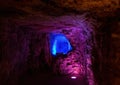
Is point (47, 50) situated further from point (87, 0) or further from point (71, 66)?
point (87, 0)

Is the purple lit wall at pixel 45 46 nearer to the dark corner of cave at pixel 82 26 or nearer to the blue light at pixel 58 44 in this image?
the dark corner of cave at pixel 82 26

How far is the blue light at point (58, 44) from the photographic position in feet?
20.8

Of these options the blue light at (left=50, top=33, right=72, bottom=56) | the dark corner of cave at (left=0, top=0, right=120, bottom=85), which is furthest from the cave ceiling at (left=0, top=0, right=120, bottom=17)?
the blue light at (left=50, top=33, right=72, bottom=56)

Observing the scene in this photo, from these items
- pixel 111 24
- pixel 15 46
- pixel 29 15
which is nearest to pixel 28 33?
pixel 15 46

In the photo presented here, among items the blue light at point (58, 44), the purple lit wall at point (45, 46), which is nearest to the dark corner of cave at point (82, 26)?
the purple lit wall at point (45, 46)

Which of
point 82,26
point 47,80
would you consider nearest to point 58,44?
point 47,80

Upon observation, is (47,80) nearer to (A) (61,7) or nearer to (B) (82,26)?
(B) (82,26)

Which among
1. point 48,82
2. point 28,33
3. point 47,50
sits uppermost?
point 28,33

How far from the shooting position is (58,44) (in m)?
6.67

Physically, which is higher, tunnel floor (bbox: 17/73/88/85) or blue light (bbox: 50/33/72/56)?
blue light (bbox: 50/33/72/56)

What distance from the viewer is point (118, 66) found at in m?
2.67

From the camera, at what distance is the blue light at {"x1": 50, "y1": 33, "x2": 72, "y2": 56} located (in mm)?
6338

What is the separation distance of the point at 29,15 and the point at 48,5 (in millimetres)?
413

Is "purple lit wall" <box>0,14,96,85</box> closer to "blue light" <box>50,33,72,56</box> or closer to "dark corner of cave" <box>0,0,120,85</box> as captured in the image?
"dark corner of cave" <box>0,0,120,85</box>
